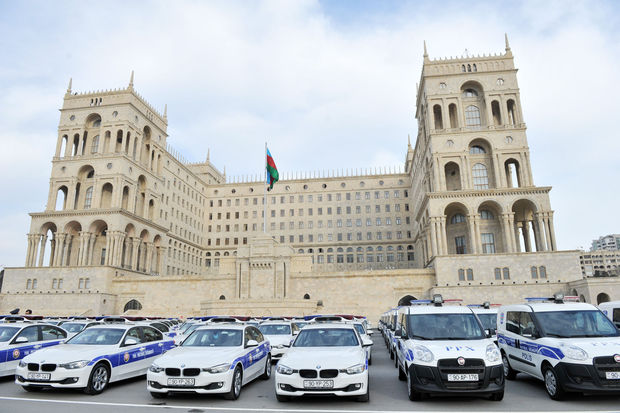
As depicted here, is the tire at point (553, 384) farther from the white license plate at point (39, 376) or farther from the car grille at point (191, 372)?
the white license plate at point (39, 376)

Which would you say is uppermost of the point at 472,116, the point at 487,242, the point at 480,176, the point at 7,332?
the point at 472,116

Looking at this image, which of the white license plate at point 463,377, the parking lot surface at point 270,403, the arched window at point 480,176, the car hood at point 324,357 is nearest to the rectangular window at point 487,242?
the arched window at point 480,176

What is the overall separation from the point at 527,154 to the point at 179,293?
4314cm

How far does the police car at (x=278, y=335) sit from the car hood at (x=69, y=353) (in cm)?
621

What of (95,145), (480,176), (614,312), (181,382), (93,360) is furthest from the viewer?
(95,145)

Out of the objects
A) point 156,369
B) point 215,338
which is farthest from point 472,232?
point 156,369

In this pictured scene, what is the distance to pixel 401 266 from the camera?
74.1m

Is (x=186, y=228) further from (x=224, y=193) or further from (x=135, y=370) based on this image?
(x=135, y=370)

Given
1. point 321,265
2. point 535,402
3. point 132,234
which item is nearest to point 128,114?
point 132,234

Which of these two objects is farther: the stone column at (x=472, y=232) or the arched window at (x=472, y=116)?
the arched window at (x=472, y=116)

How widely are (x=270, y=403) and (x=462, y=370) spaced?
163 inches

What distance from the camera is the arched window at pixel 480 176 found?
4681cm

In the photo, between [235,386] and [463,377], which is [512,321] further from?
[235,386]

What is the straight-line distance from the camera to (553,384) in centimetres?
902
